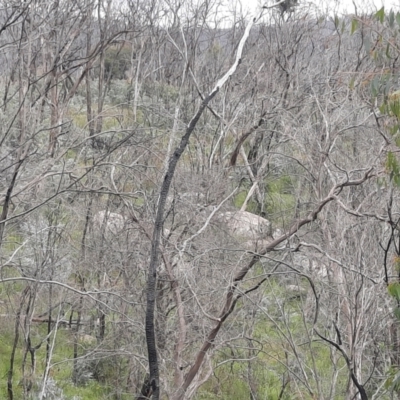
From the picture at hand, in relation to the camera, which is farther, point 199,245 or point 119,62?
point 119,62

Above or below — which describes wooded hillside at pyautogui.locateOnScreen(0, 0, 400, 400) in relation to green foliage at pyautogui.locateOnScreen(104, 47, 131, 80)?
below

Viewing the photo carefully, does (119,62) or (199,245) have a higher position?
(119,62)

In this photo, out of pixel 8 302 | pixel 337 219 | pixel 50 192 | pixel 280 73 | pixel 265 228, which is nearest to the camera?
pixel 337 219

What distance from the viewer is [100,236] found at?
371 inches

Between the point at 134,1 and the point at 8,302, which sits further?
the point at 134,1

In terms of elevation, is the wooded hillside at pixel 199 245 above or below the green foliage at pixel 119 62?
below

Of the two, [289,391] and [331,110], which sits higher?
[331,110]

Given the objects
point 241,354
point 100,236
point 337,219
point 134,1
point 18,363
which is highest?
point 134,1

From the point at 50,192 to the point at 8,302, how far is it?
275 cm

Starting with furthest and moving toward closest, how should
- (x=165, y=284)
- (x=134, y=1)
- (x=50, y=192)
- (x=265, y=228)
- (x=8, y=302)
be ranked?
(x=134, y=1)
(x=8, y=302)
(x=265, y=228)
(x=50, y=192)
(x=165, y=284)

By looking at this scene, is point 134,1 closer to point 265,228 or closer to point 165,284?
point 265,228

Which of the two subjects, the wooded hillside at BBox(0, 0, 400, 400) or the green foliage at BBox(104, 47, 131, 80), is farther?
the green foliage at BBox(104, 47, 131, 80)

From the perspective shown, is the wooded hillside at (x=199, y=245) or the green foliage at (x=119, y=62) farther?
the green foliage at (x=119, y=62)

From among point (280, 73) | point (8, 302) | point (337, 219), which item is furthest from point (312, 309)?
point (280, 73)
